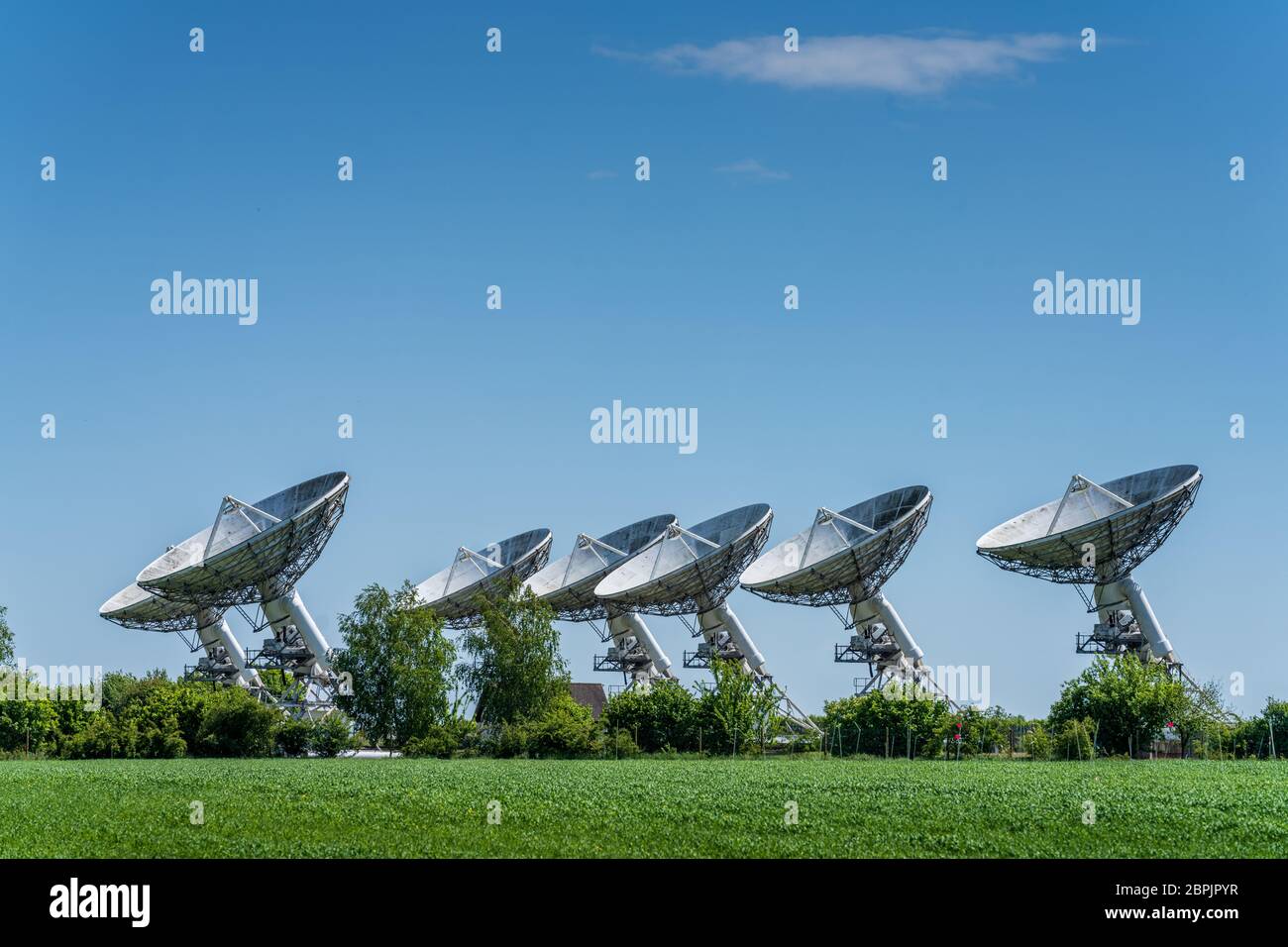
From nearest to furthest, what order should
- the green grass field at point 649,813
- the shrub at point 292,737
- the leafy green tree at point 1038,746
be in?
the green grass field at point 649,813 < the leafy green tree at point 1038,746 < the shrub at point 292,737

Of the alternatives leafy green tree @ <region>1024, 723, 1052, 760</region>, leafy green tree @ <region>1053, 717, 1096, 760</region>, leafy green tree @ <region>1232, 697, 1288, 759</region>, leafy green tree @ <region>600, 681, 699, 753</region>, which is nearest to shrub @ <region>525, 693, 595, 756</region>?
leafy green tree @ <region>600, 681, 699, 753</region>

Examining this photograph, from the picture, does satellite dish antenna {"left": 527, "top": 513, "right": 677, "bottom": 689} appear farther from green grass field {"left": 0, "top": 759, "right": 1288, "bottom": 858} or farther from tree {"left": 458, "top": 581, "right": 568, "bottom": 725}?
green grass field {"left": 0, "top": 759, "right": 1288, "bottom": 858}

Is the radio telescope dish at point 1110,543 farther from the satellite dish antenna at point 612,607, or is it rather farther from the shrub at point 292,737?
the shrub at point 292,737

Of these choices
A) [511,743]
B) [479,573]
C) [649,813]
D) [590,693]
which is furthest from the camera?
[590,693]

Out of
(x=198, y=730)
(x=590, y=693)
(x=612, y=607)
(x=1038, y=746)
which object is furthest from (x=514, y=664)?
(x=590, y=693)

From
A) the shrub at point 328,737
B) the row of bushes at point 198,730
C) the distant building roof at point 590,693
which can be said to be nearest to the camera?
the row of bushes at point 198,730

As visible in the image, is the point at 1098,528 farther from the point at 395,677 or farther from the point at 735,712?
the point at 395,677

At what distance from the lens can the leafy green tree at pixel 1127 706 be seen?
Result: 68.8m

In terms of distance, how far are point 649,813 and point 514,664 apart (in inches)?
1639

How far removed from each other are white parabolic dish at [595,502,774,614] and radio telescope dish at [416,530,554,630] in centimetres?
799

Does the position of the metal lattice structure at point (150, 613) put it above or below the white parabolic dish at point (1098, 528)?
below

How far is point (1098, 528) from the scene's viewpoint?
68000 mm

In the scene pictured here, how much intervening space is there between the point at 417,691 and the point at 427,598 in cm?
1324

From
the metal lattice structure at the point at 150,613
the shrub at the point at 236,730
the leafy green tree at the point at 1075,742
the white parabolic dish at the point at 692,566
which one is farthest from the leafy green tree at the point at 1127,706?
the metal lattice structure at the point at 150,613
